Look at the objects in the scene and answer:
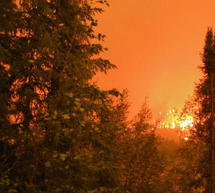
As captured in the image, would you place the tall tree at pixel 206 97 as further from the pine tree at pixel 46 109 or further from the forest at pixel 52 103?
the pine tree at pixel 46 109

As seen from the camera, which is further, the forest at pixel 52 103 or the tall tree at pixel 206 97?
the tall tree at pixel 206 97

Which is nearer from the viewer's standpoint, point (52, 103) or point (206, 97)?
point (52, 103)

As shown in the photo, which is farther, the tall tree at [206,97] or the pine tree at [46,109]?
the tall tree at [206,97]

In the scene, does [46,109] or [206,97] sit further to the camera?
[206,97]

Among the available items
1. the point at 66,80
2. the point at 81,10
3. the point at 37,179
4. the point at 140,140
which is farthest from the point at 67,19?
the point at 140,140

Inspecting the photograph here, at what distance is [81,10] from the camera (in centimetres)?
680

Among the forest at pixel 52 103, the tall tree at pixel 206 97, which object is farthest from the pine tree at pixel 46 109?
the tall tree at pixel 206 97

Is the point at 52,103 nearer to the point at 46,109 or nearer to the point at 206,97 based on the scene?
the point at 46,109

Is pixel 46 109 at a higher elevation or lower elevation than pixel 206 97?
lower

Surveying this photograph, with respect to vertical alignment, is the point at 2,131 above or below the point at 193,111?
below

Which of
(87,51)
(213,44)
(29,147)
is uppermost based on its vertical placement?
(213,44)

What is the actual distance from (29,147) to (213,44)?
20.0 meters

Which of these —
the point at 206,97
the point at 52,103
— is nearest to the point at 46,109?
the point at 52,103

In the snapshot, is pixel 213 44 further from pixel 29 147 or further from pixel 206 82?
pixel 29 147
